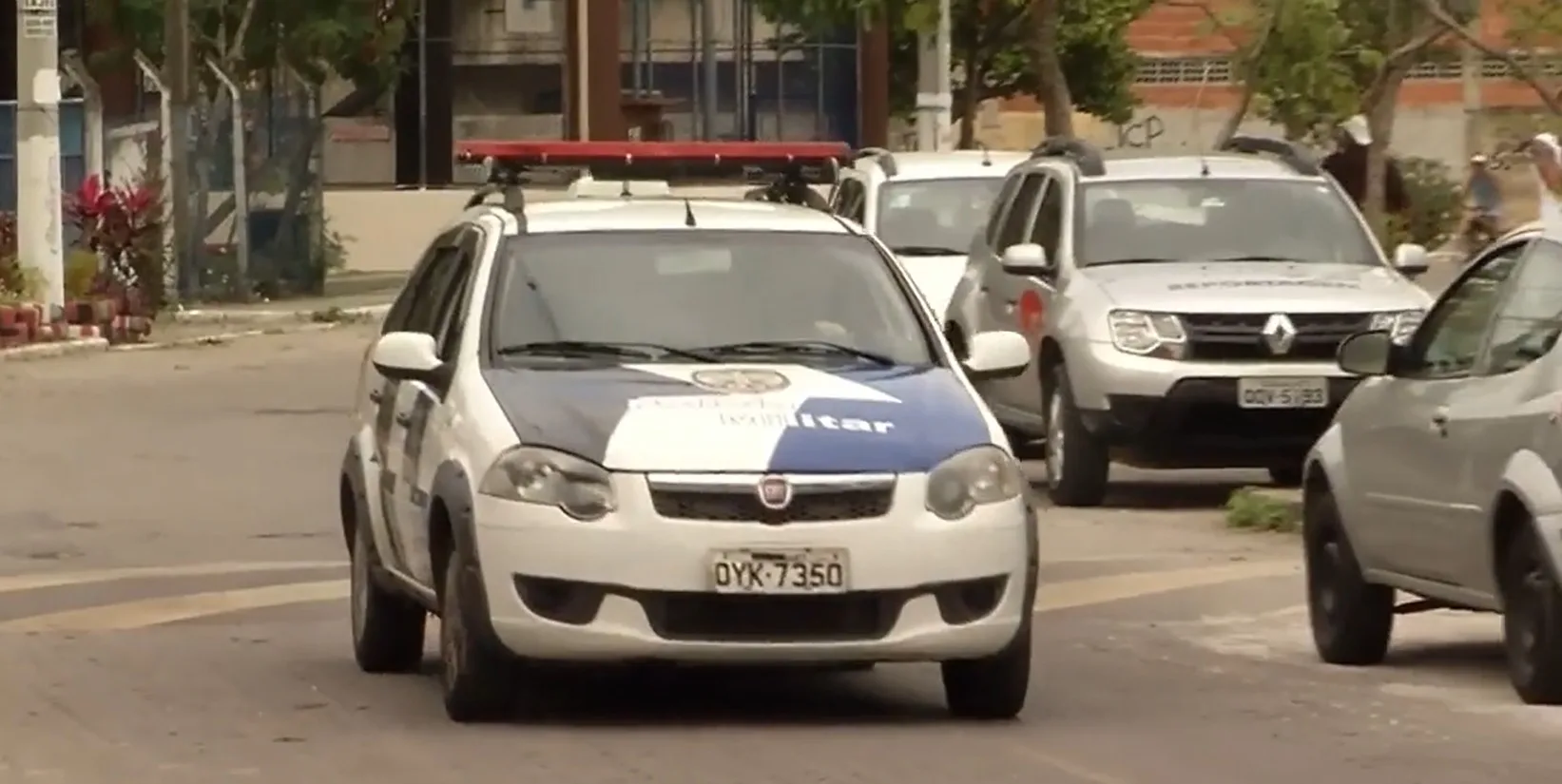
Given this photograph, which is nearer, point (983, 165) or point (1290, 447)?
point (1290, 447)

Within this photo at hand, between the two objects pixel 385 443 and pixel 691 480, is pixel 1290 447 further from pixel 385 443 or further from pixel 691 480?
pixel 691 480

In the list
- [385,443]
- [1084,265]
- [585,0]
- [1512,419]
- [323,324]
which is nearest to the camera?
[1512,419]

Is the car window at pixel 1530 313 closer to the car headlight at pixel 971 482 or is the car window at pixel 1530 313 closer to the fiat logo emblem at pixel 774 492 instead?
the car headlight at pixel 971 482

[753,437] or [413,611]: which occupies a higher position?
[753,437]

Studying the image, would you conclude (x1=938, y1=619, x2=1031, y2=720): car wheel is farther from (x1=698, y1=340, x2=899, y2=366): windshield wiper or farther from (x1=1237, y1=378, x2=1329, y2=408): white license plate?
(x1=1237, y1=378, x2=1329, y2=408): white license plate

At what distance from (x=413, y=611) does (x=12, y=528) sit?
19.4ft

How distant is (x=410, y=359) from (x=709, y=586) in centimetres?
150

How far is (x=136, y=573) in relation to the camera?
15641mm

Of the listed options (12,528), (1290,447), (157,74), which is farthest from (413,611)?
(157,74)

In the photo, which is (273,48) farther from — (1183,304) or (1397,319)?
(1397,319)

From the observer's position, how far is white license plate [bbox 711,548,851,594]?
10016 mm

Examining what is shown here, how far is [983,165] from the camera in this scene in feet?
79.3

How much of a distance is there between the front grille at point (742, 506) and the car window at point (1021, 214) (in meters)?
9.97

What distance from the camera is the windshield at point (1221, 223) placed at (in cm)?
1888
